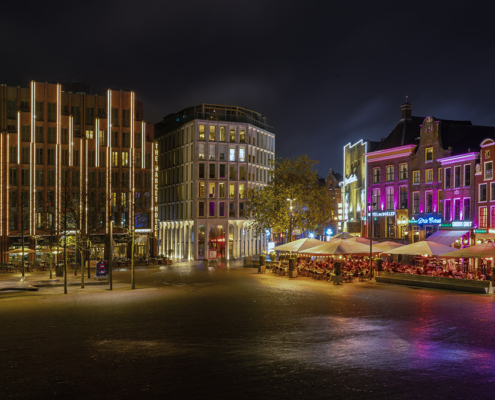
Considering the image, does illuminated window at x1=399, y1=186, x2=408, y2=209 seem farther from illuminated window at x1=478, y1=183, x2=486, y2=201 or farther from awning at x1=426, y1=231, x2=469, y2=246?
illuminated window at x1=478, y1=183, x2=486, y2=201

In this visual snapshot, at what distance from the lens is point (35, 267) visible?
167ft

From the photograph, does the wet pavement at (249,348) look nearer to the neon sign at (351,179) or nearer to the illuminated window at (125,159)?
the illuminated window at (125,159)

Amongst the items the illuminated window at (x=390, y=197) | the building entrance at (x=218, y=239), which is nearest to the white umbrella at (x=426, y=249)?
the illuminated window at (x=390, y=197)

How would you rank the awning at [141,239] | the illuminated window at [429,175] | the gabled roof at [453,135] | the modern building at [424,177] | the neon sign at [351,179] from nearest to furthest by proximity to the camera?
the modern building at [424,177]
the gabled roof at [453,135]
the illuminated window at [429,175]
the awning at [141,239]
the neon sign at [351,179]

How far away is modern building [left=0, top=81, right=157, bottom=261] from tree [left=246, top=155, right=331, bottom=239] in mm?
15397

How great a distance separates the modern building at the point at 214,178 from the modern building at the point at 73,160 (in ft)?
25.4

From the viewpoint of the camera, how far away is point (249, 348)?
1433 cm

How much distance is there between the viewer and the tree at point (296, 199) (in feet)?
184

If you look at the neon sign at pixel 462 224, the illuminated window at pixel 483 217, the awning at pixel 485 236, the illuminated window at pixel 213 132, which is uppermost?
the illuminated window at pixel 213 132

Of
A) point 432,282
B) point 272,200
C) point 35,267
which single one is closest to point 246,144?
point 272,200

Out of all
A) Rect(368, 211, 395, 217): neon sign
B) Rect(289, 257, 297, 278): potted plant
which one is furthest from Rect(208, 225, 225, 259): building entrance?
Rect(289, 257, 297, 278): potted plant

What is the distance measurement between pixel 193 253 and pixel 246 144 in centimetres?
1840

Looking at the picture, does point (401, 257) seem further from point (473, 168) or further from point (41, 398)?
point (41, 398)

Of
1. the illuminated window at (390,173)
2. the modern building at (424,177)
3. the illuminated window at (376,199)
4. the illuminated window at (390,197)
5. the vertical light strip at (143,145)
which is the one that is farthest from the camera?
the vertical light strip at (143,145)
